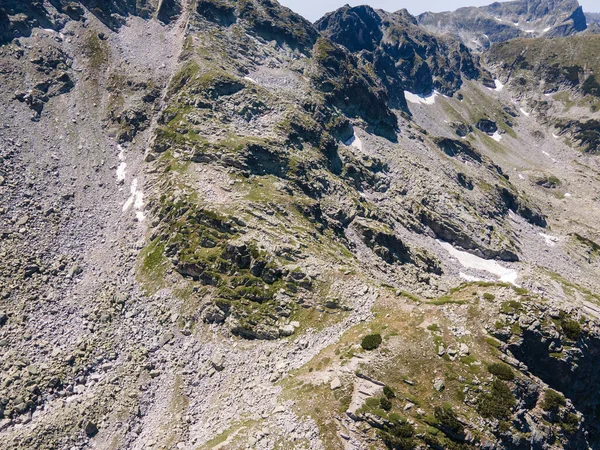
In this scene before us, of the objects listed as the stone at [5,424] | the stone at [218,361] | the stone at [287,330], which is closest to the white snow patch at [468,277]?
the stone at [287,330]

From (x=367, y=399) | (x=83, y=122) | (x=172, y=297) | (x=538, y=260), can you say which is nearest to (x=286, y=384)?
(x=367, y=399)

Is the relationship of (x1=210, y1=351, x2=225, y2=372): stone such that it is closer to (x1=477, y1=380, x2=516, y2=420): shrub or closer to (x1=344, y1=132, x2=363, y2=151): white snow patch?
(x1=477, y1=380, x2=516, y2=420): shrub

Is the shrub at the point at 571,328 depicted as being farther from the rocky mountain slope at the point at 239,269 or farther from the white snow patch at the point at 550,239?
the white snow patch at the point at 550,239

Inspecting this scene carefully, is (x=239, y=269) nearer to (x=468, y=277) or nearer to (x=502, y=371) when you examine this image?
(x=502, y=371)

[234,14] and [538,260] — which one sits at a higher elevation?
[234,14]

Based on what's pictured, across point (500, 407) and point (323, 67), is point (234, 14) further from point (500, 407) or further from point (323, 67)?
point (500, 407)

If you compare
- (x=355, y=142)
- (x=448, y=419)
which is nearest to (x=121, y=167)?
(x=355, y=142)
